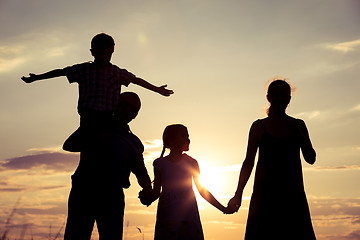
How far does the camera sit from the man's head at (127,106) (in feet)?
22.9

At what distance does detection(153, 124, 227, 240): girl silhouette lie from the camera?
7516mm

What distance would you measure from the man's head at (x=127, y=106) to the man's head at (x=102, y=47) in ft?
1.82

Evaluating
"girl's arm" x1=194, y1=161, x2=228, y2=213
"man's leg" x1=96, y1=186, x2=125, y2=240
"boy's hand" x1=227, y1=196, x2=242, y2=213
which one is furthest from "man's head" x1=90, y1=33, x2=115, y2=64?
"boy's hand" x1=227, y1=196, x2=242, y2=213

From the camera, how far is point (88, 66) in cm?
682

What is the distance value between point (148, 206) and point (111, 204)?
121cm

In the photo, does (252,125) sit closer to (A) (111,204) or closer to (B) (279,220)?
(B) (279,220)

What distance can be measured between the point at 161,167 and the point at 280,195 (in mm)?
1887

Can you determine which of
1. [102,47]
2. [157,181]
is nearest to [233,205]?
[157,181]

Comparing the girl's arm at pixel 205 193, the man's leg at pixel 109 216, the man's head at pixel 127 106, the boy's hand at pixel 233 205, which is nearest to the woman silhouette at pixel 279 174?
the boy's hand at pixel 233 205

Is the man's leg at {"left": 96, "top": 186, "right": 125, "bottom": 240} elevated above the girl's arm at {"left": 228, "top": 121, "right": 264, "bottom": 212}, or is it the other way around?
the girl's arm at {"left": 228, "top": 121, "right": 264, "bottom": 212}

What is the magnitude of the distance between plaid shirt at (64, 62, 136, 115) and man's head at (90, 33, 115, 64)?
0.11 meters

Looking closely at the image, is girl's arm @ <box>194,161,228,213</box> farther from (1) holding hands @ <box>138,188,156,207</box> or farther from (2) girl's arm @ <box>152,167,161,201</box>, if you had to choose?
(1) holding hands @ <box>138,188,156,207</box>

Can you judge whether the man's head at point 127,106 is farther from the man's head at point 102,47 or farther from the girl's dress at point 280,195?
the girl's dress at point 280,195

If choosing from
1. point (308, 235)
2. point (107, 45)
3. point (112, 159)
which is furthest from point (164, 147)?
point (308, 235)
